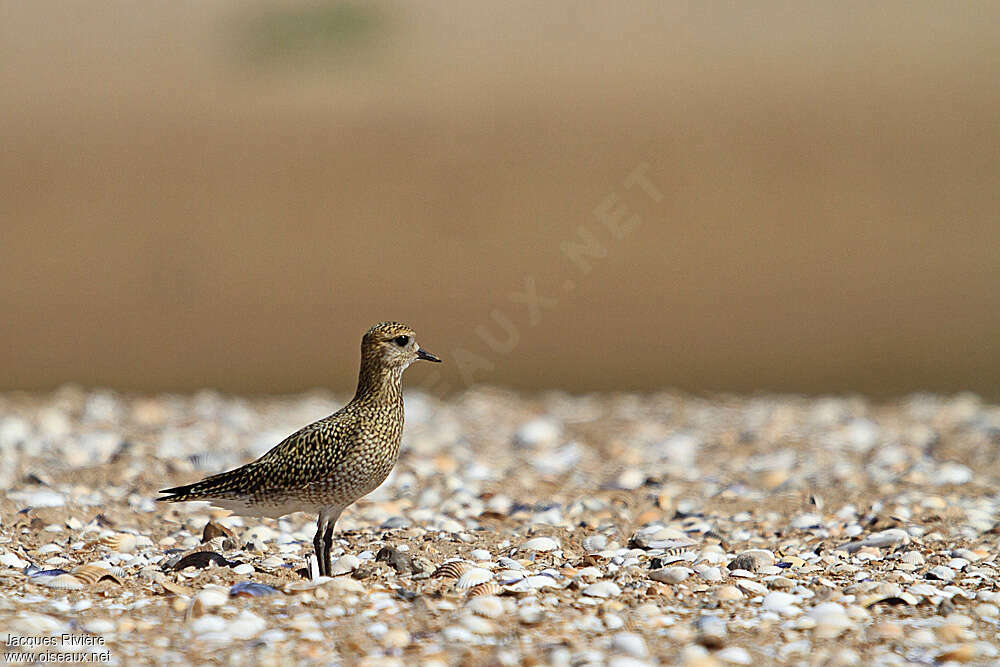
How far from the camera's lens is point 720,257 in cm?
1683

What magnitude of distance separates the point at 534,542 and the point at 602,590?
1128mm

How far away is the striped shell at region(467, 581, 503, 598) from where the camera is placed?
5.21 m

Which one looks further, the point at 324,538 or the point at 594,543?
the point at 594,543

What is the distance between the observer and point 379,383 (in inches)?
227

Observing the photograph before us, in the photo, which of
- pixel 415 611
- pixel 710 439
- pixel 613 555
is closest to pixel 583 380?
pixel 710 439

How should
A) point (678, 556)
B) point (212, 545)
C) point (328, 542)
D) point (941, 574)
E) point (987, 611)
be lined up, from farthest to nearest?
1. point (212, 545)
2. point (678, 556)
3. point (941, 574)
4. point (328, 542)
5. point (987, 611)

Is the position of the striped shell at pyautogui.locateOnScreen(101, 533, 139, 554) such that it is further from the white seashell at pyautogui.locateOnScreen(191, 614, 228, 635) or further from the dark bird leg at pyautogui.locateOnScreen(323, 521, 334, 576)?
the white seashell at pyautogui.locateOnScreen(191, 614, 228, 635)

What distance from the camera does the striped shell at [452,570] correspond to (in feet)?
17.9

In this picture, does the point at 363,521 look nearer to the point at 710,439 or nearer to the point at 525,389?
the point at 710,439

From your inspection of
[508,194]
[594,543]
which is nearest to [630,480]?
[594,543]

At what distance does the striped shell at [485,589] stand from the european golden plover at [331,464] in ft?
2.19

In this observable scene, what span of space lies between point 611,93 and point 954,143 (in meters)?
5.42

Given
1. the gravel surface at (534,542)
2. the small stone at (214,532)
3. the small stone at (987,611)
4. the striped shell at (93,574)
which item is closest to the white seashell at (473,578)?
the gravel surface at (534,542)

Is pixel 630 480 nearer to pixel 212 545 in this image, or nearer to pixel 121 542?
pixel 212 545
